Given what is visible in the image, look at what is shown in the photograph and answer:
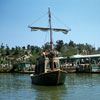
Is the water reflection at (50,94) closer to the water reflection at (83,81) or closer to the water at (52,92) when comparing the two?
the water at (52,92)

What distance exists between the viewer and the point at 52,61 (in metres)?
34.3

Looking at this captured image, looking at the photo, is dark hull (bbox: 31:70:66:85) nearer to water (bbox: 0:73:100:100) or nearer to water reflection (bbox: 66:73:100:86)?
water (bbox: 0:73:100:100)

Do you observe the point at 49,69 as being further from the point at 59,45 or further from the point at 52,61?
the point at 59,45

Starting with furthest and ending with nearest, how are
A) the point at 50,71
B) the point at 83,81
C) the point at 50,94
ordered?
the point at 83,81 → the point at 50,71 → the point at 50,94

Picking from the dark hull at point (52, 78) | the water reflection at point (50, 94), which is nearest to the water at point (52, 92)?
the water reflection at point (50, 94)

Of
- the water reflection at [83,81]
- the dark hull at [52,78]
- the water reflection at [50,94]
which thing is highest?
the dark hull at [52,78]

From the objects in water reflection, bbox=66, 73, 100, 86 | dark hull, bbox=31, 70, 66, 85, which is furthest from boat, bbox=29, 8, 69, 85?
water reflection, bbox=66, 73, 100, 86

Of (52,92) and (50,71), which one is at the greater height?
(50,71)

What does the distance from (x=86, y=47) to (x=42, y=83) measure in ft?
406

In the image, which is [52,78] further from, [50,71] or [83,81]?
[83,81]

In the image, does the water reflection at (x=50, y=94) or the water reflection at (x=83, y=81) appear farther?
the water reflection at (x=83, y=81)

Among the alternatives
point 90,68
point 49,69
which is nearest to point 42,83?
point 49,69

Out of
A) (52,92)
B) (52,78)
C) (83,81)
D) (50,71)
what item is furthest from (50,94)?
(83,81)

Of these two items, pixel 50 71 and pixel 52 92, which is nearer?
pixel 52 92
